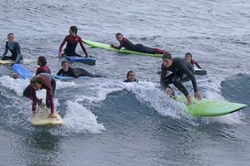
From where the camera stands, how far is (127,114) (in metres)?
13.2

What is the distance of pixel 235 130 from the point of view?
40.2 ft

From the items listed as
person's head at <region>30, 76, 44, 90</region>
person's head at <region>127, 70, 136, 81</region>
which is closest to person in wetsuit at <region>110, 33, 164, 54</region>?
person's head at <region>127, 70, 136, 81</region>

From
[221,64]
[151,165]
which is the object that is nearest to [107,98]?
[151,165]

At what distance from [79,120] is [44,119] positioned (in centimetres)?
86

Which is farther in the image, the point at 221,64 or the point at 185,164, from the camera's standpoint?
the point at 221,64

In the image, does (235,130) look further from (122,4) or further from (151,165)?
(122,4)

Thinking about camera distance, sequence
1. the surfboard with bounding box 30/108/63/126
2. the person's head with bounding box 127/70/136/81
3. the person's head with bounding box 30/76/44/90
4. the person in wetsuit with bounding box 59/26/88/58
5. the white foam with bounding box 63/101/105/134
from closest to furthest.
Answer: the person's head with bounding box 30/76/44/90, the surfboard with bounding box 30/108/63/126, the white foam with bounding box 63/101/105/134, the person's head with bounding box 127/70/136/81, the person in wetsuit with bounding box 59/26/88/58

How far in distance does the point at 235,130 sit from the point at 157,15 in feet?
69.6

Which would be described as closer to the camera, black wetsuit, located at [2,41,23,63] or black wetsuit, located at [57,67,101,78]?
black wetsuit, located at [57,67,101,78]

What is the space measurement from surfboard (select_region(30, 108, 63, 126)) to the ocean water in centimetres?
13

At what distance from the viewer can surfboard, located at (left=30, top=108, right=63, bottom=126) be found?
36.7 feet

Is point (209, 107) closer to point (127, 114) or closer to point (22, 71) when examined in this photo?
point (127, 114)

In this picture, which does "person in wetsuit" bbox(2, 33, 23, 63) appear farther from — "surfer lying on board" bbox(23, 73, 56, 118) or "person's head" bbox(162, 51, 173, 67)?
"person's head" bbox(162, 51, 173, 67)

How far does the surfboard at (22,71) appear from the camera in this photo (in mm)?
15406
